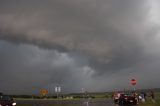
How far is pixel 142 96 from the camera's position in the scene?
6128cm

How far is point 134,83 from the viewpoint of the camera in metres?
43.6

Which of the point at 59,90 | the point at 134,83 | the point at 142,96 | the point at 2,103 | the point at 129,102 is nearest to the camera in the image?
the point at 2,103

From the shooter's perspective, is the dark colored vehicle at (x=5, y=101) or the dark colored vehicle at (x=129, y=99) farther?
the dark colored vehicle at (x=129, y=99)

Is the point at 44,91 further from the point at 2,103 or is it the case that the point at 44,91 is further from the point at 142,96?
the point at 2,103

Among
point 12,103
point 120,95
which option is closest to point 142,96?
point 120,95

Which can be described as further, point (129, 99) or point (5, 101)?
point (129, 99)

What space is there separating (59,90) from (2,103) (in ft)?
185

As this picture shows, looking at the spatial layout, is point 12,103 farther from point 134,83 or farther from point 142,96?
point 142,96

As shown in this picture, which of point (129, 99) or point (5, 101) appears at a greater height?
point (129, 99)

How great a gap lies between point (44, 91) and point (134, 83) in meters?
57.2

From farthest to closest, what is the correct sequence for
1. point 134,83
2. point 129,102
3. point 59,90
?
point 59,90
point 129,102
point 134,83

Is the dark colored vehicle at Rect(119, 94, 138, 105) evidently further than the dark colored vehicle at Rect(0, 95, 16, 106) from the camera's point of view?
Yes

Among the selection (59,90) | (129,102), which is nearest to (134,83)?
(129,102)

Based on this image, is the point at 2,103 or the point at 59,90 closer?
the point at 2,103
